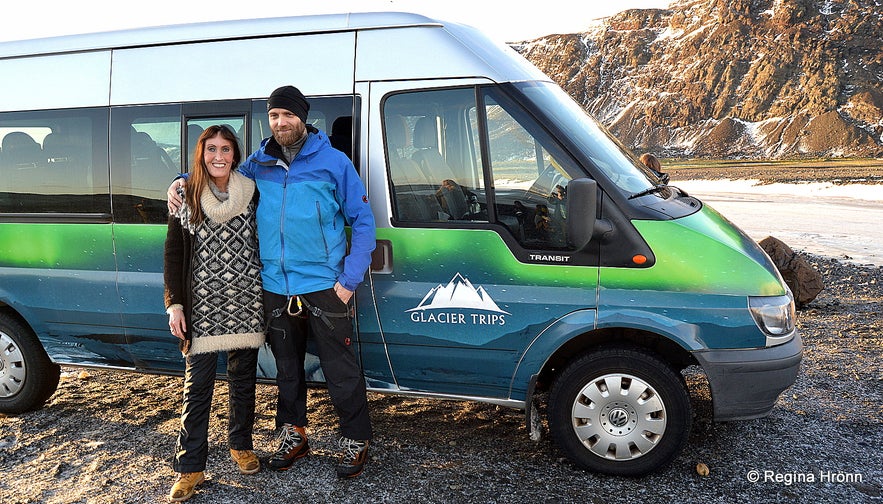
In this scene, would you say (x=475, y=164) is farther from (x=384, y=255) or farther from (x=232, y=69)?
(x=232, y=69)

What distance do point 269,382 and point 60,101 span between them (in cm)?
235

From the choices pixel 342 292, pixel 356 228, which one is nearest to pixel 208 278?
pixel 342 292

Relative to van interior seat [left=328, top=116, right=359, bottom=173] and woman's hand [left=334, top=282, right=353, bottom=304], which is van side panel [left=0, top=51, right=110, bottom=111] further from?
woman's hand [left=334, top=282, right=353, bottom=304]

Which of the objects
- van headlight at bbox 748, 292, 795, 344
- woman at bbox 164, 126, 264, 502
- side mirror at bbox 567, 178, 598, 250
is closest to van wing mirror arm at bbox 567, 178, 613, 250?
side mirror at bbox 567, 178, 598, 250

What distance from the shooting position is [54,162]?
16.9 feet

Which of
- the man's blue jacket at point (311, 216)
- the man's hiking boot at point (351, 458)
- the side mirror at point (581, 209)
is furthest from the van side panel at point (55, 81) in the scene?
the side mirror at point (581, 209)

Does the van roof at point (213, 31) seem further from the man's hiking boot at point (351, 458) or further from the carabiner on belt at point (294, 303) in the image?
the man's hiking boot at point (351, 458)

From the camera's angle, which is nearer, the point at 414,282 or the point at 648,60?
the point at 414,282

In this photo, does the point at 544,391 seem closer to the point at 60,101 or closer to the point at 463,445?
the point at 463,445

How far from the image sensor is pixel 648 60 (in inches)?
5536

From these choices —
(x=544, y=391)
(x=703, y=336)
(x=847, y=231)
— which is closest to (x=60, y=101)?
(x=544, y=391)

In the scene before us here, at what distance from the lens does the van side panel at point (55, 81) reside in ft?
16.5

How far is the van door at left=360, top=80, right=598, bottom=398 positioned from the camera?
4.22 meters

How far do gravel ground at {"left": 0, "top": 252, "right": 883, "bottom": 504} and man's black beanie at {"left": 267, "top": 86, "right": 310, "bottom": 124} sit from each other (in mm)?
2108
